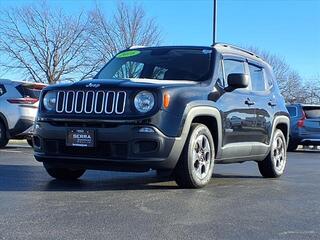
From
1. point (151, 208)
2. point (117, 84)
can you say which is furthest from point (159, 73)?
point (151, 208)

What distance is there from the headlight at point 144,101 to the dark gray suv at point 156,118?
11mm

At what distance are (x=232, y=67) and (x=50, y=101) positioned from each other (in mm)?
2648

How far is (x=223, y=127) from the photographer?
7.60 m

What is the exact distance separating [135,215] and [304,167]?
6638mm

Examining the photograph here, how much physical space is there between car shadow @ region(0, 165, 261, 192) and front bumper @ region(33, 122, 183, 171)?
1.33ft

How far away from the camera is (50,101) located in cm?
716

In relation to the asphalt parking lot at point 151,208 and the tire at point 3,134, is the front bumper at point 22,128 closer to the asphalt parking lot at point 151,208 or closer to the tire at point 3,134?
the tire at point 3,134

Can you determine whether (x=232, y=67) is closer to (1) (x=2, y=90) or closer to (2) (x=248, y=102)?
(2) (x=248, y=102)

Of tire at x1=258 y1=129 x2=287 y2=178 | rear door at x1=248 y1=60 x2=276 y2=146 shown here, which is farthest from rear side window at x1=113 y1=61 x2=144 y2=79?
tire at x1=258 y1=129 x2=287 y2=178

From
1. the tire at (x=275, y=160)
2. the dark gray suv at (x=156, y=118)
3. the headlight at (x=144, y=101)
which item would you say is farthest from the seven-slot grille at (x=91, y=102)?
the tire at (x=275, y=160)

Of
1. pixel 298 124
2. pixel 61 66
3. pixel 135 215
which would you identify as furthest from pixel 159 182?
pixel 61 66

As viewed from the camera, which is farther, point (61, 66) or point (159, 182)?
point (61, 66)

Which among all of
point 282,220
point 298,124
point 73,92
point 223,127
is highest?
point 73,92

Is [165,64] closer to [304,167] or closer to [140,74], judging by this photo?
[140,74]
